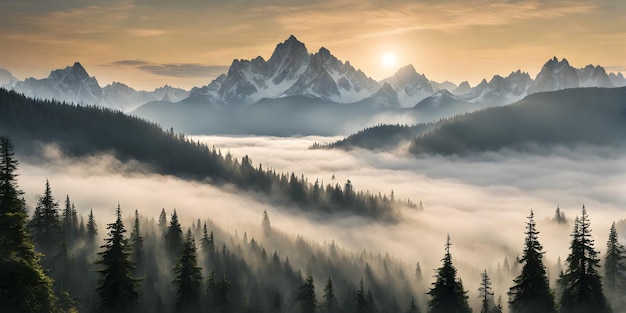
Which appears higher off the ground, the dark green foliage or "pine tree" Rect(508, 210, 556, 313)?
"pine tree" Rect(508, 210, 556, 313)

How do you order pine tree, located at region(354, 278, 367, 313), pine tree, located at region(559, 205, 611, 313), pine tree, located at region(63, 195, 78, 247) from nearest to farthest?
pine tree, located at region(559, 205, 611, 313)
pine tree, located at region(354, 278, 367, 313)
pine tree, located at region(63, 195, 78, 247)

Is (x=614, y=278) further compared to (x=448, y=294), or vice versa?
(x=614, y=278)

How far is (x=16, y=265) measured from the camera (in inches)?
1286

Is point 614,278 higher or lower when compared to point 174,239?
higher

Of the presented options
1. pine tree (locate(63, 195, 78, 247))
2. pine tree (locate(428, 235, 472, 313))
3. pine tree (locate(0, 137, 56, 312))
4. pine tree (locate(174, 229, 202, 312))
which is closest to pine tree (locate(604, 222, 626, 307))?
pine tree (locate(428, 235, 472, 313))

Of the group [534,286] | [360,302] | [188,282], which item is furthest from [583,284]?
[360,302]

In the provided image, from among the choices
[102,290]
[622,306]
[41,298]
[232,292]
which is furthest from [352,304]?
[41,298]

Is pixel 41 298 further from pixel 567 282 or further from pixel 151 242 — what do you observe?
pixel 151 242

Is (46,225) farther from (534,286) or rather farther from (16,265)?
(534,286)

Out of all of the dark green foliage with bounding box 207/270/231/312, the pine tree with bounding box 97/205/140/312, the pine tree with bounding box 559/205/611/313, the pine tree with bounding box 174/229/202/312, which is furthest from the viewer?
the dark green foliage with bounding box 207/270/231/312

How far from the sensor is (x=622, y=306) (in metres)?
82.1

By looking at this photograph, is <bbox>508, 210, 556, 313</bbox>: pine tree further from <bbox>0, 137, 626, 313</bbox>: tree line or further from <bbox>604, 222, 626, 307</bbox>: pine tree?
<bbox>604, 222, 626, 307</bbox>: pine tree

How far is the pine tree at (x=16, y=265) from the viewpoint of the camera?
32656mm

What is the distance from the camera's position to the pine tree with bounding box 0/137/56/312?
107 feet
